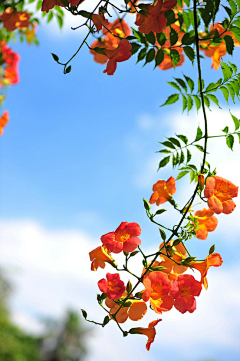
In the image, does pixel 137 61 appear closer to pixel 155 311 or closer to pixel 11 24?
pixel 155 311

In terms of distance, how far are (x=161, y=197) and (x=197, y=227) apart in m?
0.21

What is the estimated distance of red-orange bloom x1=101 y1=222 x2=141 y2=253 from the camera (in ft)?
3.38

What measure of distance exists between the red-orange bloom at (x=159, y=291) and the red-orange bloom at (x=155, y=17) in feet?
2.73

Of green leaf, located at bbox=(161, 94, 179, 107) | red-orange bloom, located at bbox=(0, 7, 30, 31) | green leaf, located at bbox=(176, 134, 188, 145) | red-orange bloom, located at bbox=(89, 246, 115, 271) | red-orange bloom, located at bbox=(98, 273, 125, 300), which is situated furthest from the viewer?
red-orange bloom, located at bbox=(0, 7, 30, 31)

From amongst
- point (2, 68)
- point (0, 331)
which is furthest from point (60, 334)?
point (2, 68)

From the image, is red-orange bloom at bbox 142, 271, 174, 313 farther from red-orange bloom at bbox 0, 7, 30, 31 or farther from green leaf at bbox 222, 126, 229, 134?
red-orange bloom at bbox 0, 7, 30, 31

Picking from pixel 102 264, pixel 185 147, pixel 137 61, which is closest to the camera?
pixel 102 264

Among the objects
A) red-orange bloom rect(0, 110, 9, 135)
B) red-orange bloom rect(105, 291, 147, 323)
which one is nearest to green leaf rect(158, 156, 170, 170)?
red-orange bloom rect(105, 291, 147, 323)

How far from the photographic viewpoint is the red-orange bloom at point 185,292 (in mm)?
1039

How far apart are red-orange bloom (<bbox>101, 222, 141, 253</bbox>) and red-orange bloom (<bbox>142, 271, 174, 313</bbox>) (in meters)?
0.11

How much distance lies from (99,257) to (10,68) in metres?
4.17

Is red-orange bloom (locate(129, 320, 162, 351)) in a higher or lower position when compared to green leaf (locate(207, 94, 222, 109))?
lower

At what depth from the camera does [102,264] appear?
3.78ft

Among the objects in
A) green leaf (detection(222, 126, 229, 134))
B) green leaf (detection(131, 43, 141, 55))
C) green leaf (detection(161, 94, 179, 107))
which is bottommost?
green leaf (detection(222, 126, 229, 134))
